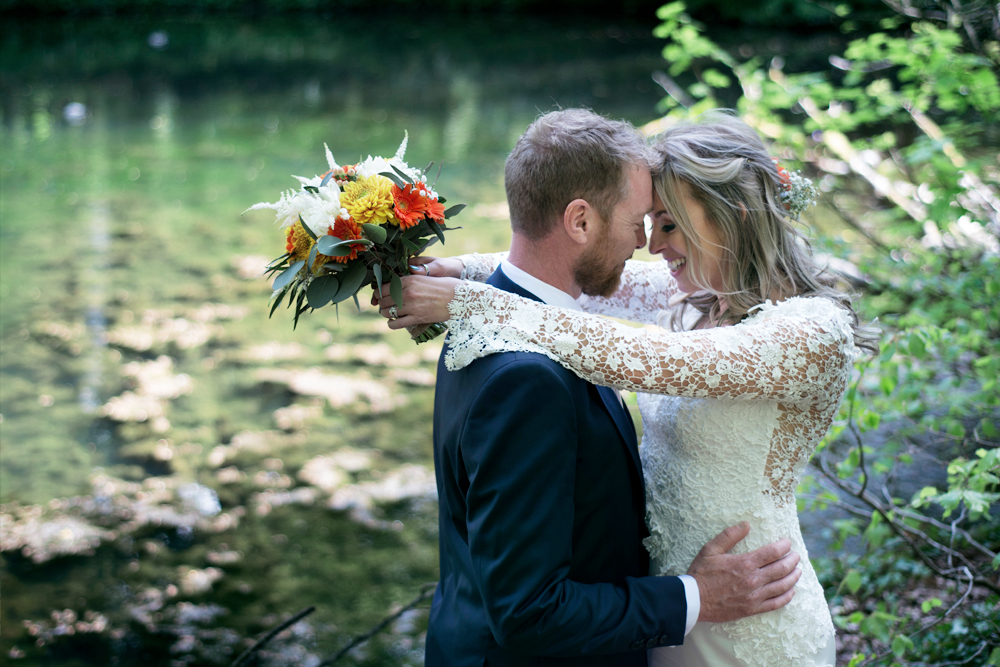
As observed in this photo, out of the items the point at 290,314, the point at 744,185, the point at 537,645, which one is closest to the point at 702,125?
the point at 744,185

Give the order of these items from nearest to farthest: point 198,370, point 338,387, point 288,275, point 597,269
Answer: point 288,275 → point 597,269 → point 338,387 → point 198,370

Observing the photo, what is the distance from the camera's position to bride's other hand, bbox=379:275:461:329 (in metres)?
2.02

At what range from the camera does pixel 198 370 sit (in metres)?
6.82

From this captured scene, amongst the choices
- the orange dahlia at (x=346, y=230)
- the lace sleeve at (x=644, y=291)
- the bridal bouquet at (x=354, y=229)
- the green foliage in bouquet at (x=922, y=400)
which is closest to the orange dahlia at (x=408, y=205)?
the bridal bouquet at (x=354, y=229)

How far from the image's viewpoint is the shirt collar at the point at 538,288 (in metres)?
2.17

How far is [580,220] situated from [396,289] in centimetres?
51

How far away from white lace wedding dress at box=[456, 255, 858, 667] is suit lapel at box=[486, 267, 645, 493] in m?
0.11

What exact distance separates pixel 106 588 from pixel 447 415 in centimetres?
340

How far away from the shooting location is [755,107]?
5.05 meters

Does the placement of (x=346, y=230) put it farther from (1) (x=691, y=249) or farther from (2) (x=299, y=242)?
(1) (x=691, y=249)

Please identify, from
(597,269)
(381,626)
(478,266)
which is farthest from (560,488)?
(381,626)

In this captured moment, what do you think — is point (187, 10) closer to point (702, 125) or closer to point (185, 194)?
point (185, 194)

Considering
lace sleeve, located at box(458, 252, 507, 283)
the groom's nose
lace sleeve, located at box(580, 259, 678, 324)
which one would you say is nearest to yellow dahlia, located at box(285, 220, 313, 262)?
lace sleeve, located at box(458, 252, 507, 283)

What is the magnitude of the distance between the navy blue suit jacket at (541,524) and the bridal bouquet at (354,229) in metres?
0.34
